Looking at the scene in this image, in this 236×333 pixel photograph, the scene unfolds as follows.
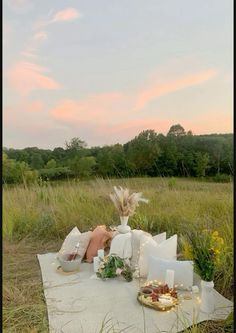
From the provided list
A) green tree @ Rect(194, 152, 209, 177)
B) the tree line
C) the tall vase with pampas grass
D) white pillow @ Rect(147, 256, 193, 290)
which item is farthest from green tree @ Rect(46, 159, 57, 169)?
white pillow @ Rect(147, 256, 193, 290)

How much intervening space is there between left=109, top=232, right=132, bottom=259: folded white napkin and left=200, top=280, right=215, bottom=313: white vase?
1.06m

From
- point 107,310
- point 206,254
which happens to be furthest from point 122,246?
point 206,254

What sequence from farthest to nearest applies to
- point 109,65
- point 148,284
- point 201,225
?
point 109,65
point 201,225
point 148,284

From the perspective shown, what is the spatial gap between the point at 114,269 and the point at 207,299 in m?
0.97

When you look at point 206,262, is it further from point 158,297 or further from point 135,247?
point 135,247

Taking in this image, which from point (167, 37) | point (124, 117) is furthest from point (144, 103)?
point (167, 37)

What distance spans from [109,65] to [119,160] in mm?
2174

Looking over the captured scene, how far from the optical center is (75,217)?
5477mm

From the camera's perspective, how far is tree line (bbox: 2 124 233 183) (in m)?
6.50

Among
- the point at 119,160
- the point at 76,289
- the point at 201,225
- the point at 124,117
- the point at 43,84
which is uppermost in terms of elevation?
the point at 43,84

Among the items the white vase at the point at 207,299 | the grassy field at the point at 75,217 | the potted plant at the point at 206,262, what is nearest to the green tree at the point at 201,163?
the grassy field at the point at 75,217

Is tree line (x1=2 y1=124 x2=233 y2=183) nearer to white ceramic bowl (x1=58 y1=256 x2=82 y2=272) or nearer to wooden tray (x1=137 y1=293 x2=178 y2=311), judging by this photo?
white ceramic bowl (x1=58 y1=256 x2=82 y2=272)

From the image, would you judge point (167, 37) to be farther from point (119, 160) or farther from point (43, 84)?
point (119, 160)

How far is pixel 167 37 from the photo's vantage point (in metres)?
4.51
